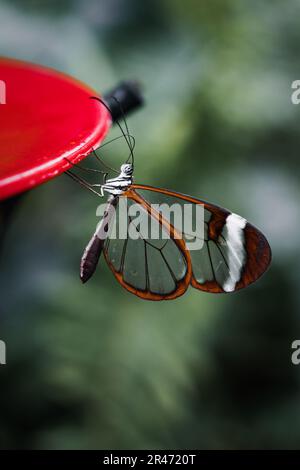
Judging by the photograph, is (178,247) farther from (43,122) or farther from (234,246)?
(43,122)

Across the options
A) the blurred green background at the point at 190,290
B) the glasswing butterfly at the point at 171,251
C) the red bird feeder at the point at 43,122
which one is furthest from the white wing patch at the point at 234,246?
the blurred green background at the point at 190,290

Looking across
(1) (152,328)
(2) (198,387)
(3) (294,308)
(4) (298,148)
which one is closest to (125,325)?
(1) (152,328)

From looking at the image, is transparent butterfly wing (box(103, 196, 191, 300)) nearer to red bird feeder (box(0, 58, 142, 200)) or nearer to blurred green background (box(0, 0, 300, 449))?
red bird feeder (box(0, 58, 142, 200))

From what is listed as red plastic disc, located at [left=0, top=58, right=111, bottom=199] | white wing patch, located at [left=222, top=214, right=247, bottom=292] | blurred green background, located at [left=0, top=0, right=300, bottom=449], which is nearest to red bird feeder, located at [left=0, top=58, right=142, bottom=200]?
red plastic disc, located at [left=0, top=58, right=111, bottom=199]

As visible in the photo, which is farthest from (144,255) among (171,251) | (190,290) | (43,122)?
(190,290)

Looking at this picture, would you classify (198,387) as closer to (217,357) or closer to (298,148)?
(217,357)

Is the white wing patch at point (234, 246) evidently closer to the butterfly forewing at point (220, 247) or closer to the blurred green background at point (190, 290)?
the butterfly forewing at point (220, 247)
